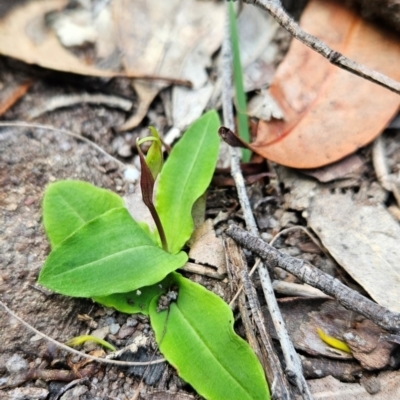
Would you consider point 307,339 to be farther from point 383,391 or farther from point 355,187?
point 355,187

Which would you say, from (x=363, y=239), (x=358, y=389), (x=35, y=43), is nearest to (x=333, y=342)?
(x=358, y=389)

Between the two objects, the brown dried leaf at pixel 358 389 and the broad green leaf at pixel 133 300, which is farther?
the broad green leaf at pixel 133 300

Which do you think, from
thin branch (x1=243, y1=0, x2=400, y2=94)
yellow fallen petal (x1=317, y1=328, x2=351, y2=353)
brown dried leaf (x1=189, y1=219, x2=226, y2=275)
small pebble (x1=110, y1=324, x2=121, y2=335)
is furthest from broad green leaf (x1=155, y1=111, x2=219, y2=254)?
yellow fallen petal (x1=317, y1=328, x2=351, y2=353)

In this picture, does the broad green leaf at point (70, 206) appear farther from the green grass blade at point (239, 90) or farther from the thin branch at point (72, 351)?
the green grass blade at point (239, 90)

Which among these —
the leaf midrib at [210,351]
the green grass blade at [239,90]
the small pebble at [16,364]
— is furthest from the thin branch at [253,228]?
the small pebble at [16,364]

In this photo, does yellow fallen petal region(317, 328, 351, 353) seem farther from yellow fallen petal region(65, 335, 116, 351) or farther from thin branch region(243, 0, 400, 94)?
thin branch region(243, 0, 400, 94)

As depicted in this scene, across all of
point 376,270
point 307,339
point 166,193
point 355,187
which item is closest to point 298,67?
point 355,187
